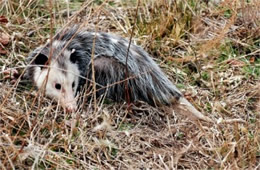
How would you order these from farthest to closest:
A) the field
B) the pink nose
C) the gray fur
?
1. the gray fur
2. the pink nose
3. the field

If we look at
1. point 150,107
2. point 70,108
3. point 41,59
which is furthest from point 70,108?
point 150,107

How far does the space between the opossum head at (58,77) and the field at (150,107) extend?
6 centimetres

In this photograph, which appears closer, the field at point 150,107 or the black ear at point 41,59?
the field at point 150,107

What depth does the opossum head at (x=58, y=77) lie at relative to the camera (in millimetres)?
3012

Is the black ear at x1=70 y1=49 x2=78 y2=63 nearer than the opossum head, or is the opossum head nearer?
the opossum head

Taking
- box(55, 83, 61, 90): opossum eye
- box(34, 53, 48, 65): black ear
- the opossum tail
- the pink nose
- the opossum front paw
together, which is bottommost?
the opossum tail

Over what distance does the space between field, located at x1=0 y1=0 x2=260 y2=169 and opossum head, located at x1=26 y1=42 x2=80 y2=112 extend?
0.06 metres

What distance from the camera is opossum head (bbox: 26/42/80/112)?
3012 mm

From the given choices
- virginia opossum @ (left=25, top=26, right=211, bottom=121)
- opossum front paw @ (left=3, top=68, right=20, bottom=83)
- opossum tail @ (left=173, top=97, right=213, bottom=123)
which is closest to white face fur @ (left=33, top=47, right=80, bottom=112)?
virginia opossum @ (left=25, top=26, right=211, bottom=121)

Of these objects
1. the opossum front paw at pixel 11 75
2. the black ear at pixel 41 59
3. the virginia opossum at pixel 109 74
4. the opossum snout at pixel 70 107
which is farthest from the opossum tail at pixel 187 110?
the opossum front paw at pixel 11 75

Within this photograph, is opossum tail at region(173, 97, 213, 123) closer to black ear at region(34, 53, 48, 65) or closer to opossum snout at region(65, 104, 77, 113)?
opossum snout at region(65, 104, 77, 113)

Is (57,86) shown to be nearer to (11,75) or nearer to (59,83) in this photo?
(59,83)

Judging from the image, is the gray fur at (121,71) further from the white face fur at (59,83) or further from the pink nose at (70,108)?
the pink nose at (70,108)

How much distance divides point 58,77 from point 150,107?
558mm
